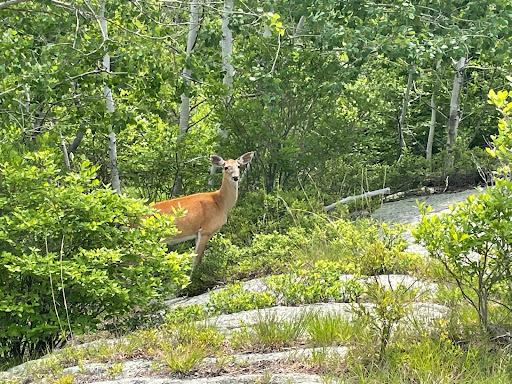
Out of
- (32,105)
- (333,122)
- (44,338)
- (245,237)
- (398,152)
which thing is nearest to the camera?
(44,338)

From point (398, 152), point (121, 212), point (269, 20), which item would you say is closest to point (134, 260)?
point (121, 212)

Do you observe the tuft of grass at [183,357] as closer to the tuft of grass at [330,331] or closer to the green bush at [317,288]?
the tuft of grass at [330,331]

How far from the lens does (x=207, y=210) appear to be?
945 centimetres

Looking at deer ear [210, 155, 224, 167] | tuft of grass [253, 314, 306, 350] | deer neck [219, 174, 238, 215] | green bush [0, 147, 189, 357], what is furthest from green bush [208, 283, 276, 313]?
deer ear [210, 155, 224, 167]

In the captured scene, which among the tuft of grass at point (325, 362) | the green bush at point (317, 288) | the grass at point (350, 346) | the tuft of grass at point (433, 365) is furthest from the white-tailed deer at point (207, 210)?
the tuft of grass at point (433, 365)

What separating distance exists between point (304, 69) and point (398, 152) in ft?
17.1

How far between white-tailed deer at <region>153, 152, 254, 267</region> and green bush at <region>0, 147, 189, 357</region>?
3181 mm

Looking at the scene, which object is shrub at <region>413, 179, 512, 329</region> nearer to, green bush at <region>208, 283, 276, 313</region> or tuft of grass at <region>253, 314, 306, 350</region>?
tuft of grass at <region>253, 314, 306, 350</region>

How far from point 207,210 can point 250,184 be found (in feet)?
7.55

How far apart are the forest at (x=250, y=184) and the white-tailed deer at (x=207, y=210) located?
196 millimetres

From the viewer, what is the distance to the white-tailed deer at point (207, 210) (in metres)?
9.30

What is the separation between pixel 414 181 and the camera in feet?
43.0

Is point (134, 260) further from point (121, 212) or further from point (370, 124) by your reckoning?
point (370, 124)

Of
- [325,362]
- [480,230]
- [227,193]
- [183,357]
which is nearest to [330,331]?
[325,362]
